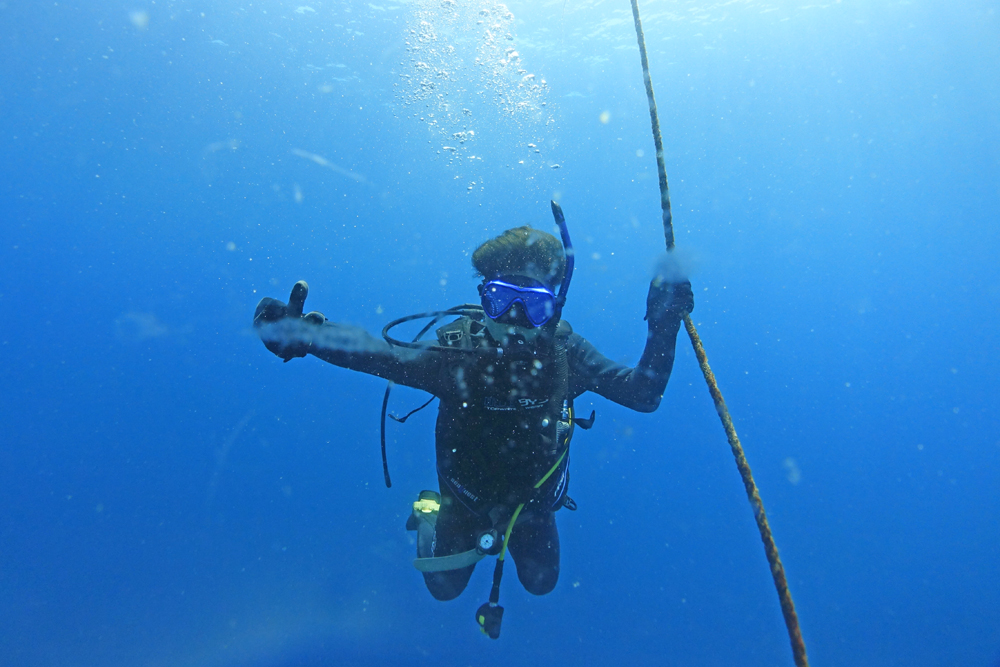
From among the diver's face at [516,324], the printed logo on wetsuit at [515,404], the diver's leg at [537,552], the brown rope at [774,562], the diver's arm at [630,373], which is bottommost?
Answer: the brown rope at [774,562]

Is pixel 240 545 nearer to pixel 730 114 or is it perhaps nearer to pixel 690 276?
pixel 690 276

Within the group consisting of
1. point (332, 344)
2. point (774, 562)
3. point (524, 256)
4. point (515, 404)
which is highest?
point (524, 256)

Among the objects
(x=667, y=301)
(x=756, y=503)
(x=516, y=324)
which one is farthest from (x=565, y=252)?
(x=756, y=503)

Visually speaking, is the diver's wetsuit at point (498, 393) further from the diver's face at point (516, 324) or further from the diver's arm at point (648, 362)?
the diver's face at point (516, 324)

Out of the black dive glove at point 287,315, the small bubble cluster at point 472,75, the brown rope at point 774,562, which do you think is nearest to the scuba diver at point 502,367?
the black dive glove at point 287,315

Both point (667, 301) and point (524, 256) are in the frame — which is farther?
point (524, 256)

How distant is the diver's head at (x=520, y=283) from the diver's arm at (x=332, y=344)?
0.59 m

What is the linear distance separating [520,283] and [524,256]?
0.20 m

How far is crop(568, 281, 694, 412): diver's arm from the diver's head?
1.61ft

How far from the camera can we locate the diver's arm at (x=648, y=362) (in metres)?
2.60

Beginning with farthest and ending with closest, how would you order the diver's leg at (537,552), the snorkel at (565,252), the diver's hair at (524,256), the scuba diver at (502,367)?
the diver's leg at (537,552) → the diver's hair at (524,256) → the scuba diver at (502,367) → the snorkel at (565,252)

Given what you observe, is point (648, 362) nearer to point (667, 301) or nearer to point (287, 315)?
point (667, 301)

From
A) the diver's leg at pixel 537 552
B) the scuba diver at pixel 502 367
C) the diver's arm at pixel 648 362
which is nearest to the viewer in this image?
the diver's arm at pixel 648 362

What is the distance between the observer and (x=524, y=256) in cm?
297
